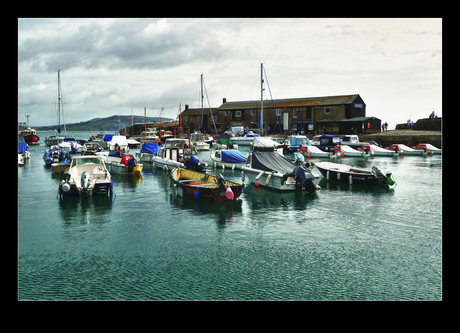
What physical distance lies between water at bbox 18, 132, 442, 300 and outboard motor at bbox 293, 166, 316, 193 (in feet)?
1.93

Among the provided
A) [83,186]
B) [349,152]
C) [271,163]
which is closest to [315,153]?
[349,152]

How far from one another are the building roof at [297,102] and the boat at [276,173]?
53584 mm

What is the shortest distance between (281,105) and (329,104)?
11.5 metres

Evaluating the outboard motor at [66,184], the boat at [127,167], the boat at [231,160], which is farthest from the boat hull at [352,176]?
the outboard motor at [66,184]

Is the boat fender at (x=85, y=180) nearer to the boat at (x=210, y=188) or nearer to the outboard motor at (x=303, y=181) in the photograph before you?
the boat at (x=210, y=188)

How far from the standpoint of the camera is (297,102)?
279 feet

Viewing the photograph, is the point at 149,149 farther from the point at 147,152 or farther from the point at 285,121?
the point at 285,121

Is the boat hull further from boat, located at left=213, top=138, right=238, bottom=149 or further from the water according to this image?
boat, located at left=213, top=138, right=238, bottom=149

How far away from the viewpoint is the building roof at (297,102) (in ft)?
260

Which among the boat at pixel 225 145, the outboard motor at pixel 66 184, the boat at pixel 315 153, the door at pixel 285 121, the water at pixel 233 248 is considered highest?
the door at pixel 285 121

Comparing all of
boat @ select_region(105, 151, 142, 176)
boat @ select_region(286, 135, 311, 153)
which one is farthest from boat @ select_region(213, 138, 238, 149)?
boat @ select_region(105, 151, 142, 176)

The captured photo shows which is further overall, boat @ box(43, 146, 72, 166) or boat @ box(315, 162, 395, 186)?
boat @ box(43, 146, 72, 166)

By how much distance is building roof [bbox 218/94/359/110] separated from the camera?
79.1m

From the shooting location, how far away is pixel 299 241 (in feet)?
51.0
